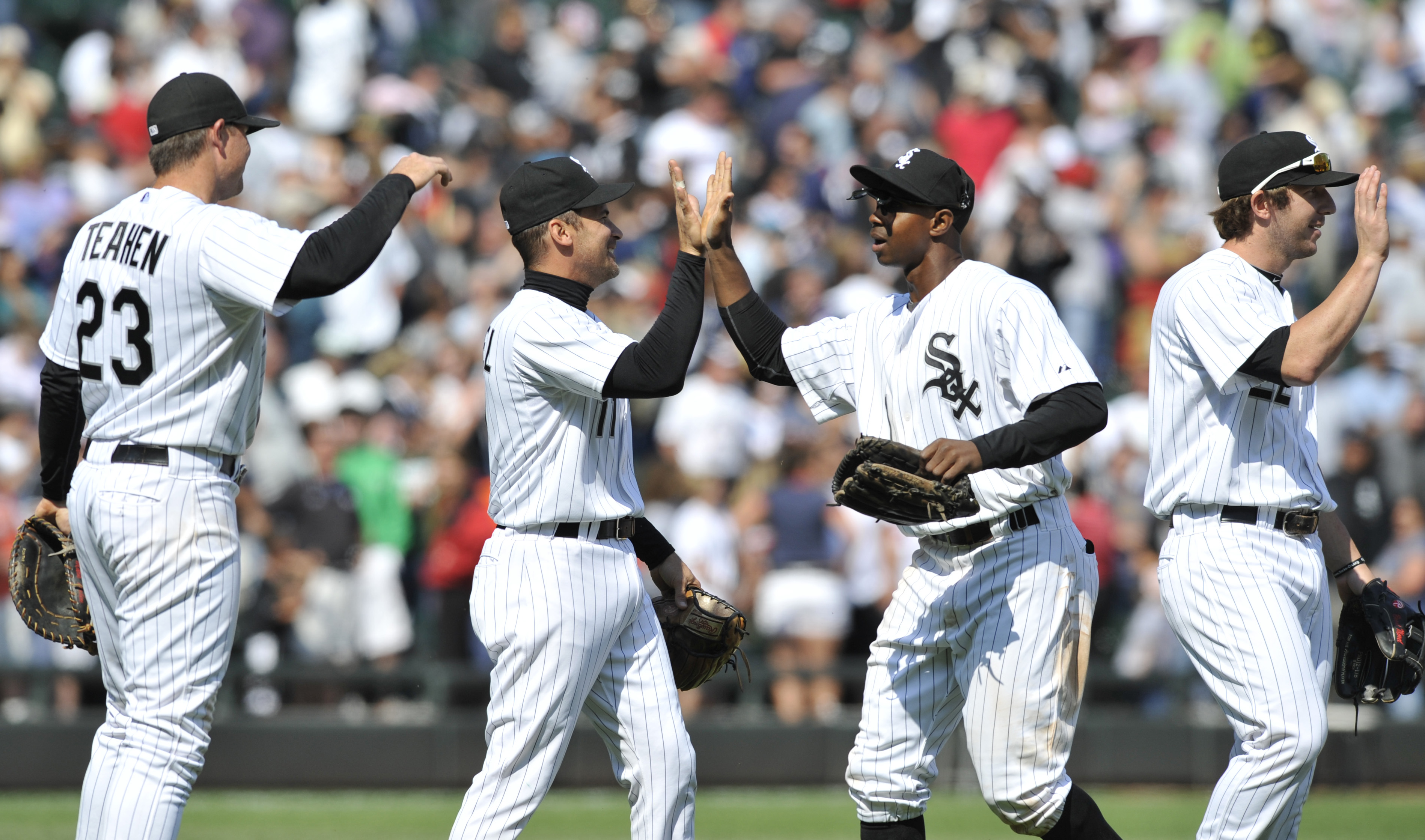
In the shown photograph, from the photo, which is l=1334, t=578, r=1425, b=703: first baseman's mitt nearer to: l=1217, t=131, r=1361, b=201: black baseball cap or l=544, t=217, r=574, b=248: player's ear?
l=1217, t=131, r=1361, b=201: black baseball cap

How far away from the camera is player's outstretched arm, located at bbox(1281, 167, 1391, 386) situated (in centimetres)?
467

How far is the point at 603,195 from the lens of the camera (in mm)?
5133

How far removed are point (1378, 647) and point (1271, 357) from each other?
1.19m

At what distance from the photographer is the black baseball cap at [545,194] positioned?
5.05 meters

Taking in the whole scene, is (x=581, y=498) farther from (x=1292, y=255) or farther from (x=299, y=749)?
(x=299, y=749)

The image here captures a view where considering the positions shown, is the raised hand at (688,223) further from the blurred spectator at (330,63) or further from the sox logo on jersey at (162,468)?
the blurred spectator at (330,63)

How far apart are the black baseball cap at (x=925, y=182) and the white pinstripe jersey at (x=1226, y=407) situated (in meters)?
0.76

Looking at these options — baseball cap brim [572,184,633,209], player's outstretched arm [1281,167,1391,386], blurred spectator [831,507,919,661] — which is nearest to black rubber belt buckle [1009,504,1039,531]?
player's outstretched arm [1281,167,1391,386]

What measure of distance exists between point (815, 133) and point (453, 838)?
1051cm

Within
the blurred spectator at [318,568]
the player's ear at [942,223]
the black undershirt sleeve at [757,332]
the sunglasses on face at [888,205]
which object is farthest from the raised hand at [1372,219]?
the blurred spectator at [318,568]

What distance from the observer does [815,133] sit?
14.4m

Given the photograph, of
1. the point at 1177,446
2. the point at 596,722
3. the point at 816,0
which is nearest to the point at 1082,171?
the point at 816,0

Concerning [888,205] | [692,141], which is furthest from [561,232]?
[692,141]

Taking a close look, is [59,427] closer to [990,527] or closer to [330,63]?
[990,527]
